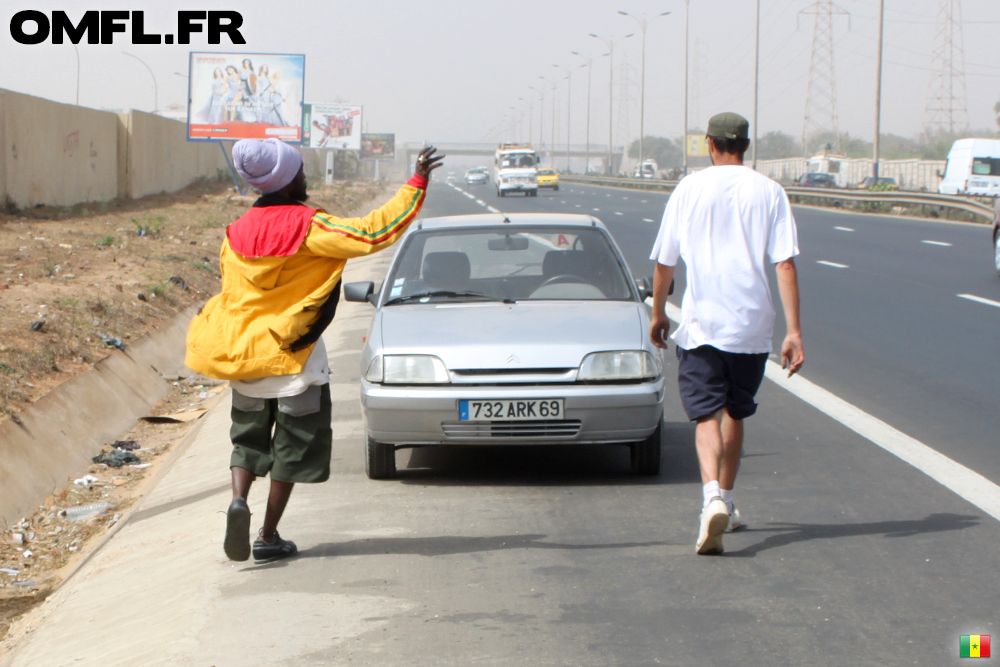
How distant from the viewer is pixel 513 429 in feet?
19.4

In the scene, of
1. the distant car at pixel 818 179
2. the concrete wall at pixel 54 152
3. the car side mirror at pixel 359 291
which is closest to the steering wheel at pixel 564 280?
the car side mirror at pixel 359 291

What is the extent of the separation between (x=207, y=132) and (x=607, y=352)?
33.5 meters

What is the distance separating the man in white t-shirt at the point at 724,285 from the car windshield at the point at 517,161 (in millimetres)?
61444

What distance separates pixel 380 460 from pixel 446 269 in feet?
4.54

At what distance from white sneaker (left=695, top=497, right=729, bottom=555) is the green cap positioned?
1.45 metres

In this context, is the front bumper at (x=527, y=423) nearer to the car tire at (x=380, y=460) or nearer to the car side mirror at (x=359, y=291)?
the car tire at (x=380, y=460)

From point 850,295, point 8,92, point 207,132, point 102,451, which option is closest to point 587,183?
point 207,132

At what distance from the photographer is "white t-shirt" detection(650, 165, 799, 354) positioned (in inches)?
186

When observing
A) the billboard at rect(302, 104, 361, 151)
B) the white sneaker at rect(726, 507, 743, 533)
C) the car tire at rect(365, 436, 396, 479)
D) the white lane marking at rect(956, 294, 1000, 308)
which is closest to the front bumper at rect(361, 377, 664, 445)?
the car tire at rect(365, 436, 396, 479)

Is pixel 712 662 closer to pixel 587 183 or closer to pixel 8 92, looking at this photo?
pixel 8 92

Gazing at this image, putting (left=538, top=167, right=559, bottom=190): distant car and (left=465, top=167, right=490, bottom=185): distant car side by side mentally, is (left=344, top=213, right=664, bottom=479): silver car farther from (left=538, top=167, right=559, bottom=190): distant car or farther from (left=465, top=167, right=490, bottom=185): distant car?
(left=465, top=167, right=490, bottom=185): distant car

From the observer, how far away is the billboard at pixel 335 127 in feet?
208

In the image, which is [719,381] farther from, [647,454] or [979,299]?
[979,299]

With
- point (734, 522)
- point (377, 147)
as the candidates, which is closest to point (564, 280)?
point (734, 522)
